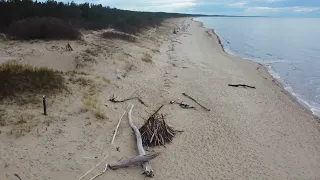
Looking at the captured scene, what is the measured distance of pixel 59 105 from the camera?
12.9 m

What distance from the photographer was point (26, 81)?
13500 millimetres

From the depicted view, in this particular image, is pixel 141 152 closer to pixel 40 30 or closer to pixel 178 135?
pixel 178 135

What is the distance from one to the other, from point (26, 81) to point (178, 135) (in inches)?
272

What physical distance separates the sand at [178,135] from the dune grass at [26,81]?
2.39ft

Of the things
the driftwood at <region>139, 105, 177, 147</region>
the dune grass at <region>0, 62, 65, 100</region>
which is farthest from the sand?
the dune grass at <region>0, 62, 65, 100</region>

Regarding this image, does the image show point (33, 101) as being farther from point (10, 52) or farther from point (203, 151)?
point (10, 52)

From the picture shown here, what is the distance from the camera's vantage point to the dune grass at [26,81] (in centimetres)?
1284

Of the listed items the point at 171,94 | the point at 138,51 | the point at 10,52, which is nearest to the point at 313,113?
the point at 171,94

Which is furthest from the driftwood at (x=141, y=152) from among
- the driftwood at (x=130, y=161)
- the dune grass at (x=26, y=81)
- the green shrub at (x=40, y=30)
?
the green shrub at (x=40, y=30)

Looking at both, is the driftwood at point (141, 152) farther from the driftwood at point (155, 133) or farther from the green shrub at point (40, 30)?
the green shrub at point (40, 30)

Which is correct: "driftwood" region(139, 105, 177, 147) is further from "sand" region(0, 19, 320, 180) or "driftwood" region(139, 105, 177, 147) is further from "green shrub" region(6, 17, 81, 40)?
"green shrub" region(6, 17, 81, 40)

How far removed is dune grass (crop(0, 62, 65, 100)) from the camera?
12836 mm

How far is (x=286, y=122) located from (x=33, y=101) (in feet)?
36.9

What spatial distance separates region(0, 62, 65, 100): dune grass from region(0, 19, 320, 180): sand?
2.39 ft
